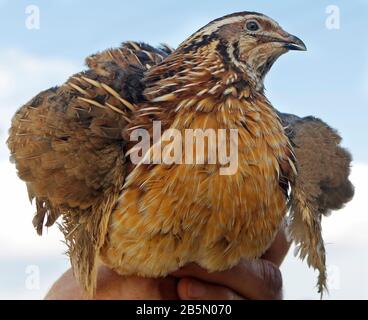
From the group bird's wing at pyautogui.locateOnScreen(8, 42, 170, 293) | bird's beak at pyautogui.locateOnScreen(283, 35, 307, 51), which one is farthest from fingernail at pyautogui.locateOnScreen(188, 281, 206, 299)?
bird's beak at pyautogui.locateOnScreen(283, 35, 307, 51)

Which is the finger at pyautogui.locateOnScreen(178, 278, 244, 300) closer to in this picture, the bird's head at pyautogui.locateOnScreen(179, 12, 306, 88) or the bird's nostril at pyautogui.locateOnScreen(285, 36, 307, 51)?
the bird's head at pyautogui.locateOnScreen(179, 12, 306, 88)

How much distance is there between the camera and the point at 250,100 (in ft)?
6.13

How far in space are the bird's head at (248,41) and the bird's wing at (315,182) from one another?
337 mm

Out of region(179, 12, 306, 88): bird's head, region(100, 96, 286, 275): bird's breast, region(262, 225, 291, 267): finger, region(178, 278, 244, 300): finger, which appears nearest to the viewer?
region(100, 96, 286, 275): bird's breast

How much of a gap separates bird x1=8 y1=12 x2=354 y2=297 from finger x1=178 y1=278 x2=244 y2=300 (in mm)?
256

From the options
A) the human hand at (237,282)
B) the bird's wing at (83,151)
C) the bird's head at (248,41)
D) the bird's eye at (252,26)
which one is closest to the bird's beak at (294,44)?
the bird's head at (248,41)

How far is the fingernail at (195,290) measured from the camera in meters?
2.12

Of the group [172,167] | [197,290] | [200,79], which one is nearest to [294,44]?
[200,79]

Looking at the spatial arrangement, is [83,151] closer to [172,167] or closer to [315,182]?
[172,167]

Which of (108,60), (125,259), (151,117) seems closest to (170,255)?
(125,259)

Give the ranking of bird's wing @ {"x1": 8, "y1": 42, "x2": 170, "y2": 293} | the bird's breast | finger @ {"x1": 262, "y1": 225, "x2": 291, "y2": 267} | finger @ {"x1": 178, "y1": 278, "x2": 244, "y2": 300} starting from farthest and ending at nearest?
finger @ {"x1": 262, "y1": 225, "x2": 291, "y2": 267} → finger @ {"x1": 178, "y1": 278, "x2": 244, "y2": 300} → bird's wing @ {"x1": 8, "y1": 42, "x2": 170, "y2": 293} → the bird's breast

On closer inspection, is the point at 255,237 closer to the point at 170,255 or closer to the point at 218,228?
the point at 218,228

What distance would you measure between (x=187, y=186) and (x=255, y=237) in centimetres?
29

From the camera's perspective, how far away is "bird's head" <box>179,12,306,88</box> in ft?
6.50
